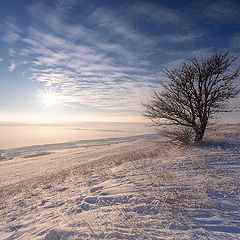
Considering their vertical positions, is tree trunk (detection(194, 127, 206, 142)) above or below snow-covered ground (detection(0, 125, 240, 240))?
above

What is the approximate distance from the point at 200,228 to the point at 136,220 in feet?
3.66

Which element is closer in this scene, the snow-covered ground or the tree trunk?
the snow-covered ground

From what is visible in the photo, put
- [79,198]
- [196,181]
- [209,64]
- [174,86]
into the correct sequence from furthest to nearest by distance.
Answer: [174,86] < [209,64] < [79,198] < [196,181]

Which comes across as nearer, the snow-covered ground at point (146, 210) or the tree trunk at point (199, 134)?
the snow-covered ground at point (146, 210)

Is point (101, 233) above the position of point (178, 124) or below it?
below

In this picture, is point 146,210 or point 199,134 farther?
point 199,134

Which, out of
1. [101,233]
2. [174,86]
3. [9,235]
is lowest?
[9,235]

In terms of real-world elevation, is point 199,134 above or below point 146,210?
above

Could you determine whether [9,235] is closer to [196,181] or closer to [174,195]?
[174,195]

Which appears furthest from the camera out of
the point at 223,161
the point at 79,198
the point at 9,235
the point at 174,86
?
the point at 174,86

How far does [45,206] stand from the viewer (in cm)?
513

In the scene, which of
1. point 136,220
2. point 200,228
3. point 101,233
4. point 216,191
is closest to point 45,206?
point 101,233

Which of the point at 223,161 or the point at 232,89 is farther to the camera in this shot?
the point at 232,89

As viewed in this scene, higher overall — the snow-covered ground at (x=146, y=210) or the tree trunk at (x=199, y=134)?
the tree trunk at (x=199, y=134)
